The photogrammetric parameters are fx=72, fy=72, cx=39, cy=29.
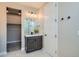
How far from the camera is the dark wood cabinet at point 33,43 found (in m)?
3.30

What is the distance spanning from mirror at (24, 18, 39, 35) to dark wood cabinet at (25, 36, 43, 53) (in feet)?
1.89

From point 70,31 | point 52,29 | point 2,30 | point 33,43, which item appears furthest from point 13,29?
point 70,31

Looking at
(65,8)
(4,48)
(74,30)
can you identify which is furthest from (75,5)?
(4,48)

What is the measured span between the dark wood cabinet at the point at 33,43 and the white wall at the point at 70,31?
1.55 metres

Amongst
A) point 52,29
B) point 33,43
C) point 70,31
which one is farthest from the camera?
point 33,43

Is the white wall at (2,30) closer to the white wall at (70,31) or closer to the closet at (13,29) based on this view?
the closet at (13,29)

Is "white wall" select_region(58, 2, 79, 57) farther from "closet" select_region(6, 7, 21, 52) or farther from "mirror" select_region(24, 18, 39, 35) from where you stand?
"closet" select_region(6, 7, 21, 52)

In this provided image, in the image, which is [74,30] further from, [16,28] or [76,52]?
[16,28]

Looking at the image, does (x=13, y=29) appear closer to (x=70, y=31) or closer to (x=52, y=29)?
(x=52, y=29)

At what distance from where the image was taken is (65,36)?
2018 millimetres

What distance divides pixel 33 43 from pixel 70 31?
2.02 meters

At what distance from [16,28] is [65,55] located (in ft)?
15.0

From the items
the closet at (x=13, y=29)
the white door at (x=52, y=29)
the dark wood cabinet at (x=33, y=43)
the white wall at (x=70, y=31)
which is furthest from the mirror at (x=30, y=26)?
the white wall at (x=70, y=31)

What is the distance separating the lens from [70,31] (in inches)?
73.3
